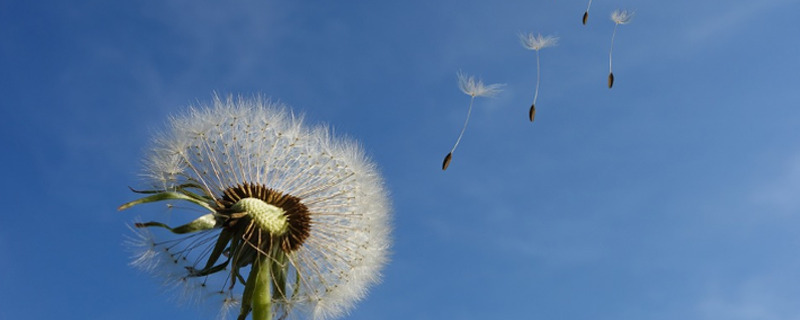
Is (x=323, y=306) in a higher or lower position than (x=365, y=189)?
lower

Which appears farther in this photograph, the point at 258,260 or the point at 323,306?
the point at 323,306

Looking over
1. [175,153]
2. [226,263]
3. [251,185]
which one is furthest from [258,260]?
[175,153]

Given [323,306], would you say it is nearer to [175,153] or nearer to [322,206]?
[322,206]

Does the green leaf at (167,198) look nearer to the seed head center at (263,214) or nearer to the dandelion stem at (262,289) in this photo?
the seed head center at (263,214)

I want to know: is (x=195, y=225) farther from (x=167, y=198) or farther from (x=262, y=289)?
(x=262, y=289)

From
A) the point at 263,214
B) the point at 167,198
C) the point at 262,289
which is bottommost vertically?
the point at 262,289

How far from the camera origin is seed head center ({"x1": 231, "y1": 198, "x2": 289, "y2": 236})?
30.1ft

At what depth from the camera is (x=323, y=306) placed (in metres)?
10.0

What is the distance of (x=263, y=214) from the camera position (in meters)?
9.23

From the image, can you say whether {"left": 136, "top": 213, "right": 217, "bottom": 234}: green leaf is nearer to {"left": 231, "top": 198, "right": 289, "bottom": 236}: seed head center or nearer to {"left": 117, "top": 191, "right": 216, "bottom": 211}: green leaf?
{"left": 117, "top": 191, "right": 216, "bottom": 211}: green leaf

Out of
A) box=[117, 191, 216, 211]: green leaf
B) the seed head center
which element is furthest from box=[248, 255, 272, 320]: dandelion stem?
box=[117, 191, 216, 211]: green leaf

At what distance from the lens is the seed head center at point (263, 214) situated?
9164 mm

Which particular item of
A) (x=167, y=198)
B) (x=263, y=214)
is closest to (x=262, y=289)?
(x=263, y=214)

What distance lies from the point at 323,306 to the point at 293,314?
1.61 feet
